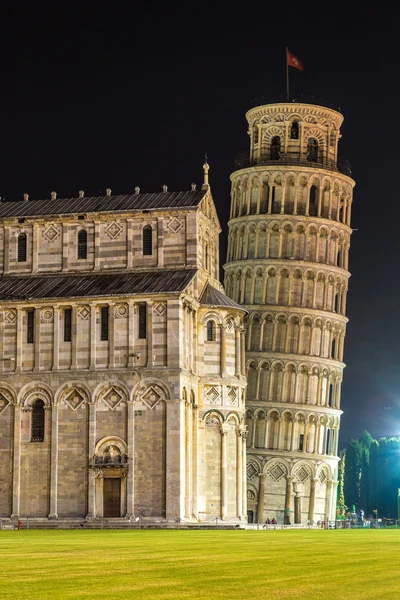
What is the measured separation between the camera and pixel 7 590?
87.5ft

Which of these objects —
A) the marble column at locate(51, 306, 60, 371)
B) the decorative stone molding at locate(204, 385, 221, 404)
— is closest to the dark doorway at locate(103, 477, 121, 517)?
the marble column at locate(51, 306, 60, 371)

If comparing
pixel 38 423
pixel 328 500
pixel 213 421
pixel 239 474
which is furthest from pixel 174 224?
pixel 328 500

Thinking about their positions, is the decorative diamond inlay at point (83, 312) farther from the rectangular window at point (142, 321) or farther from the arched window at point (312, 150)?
the arched window at point (312, 150)

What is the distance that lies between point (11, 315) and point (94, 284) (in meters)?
5.48

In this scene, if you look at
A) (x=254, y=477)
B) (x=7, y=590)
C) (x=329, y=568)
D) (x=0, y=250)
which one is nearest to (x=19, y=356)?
(x=0, y=250)

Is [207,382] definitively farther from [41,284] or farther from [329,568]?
[329,568]

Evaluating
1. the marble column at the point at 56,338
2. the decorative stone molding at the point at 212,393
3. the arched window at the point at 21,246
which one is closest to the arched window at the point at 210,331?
the decorative stone molding at the point at 212,393

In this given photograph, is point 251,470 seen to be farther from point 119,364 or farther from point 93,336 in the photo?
point 93,336

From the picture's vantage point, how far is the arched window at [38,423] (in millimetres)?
85562

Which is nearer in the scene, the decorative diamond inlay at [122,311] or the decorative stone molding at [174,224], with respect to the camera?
the decorative diamond inlay at [122,311]

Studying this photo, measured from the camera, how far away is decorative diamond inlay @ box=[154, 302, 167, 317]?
277 feet

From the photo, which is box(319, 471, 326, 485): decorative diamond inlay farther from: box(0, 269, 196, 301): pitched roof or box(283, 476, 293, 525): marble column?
box(0, 269, 196, 301): pitched roof

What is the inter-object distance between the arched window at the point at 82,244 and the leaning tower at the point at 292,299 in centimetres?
3693

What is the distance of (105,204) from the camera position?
9194 cm
